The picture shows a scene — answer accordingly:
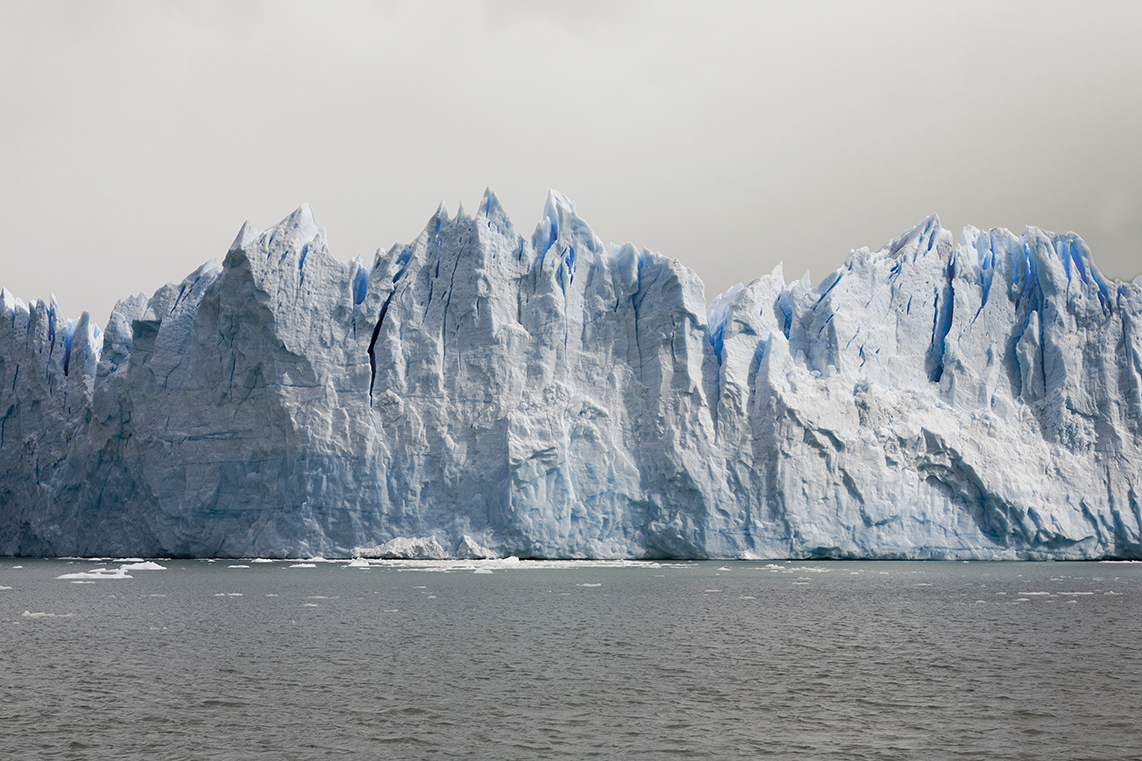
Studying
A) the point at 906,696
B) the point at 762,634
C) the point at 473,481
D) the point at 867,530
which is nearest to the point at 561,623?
the point at 762,634

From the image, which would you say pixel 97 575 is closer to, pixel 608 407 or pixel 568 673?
pixel 608 407

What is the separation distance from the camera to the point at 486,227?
30766 millimetres

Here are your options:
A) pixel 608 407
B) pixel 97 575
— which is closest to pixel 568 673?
pixel 97 575

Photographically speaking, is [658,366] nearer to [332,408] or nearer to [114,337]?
[332,408]

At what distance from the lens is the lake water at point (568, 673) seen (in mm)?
7656

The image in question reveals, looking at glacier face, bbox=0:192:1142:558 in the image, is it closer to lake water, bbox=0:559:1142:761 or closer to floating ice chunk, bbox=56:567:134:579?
floating ice chunk, bbox=56:567:134:579

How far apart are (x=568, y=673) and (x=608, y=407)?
2006 cm

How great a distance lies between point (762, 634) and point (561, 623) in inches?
117

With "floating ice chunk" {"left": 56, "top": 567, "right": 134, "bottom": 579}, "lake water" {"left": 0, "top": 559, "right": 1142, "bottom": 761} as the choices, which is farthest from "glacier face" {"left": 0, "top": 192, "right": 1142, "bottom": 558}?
"lake water" {"left": 0, "top": 559, "right": 1142, "bottom": 761}

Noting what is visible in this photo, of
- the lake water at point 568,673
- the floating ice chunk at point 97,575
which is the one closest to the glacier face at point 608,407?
the floating ice chunk at point 97,575

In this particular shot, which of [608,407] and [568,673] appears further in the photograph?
[608,407]

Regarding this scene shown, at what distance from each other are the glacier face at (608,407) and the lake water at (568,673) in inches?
376

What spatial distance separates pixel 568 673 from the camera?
10.5m

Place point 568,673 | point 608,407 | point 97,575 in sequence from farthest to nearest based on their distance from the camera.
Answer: point 608,407 → point 97,575 → point 568,673
